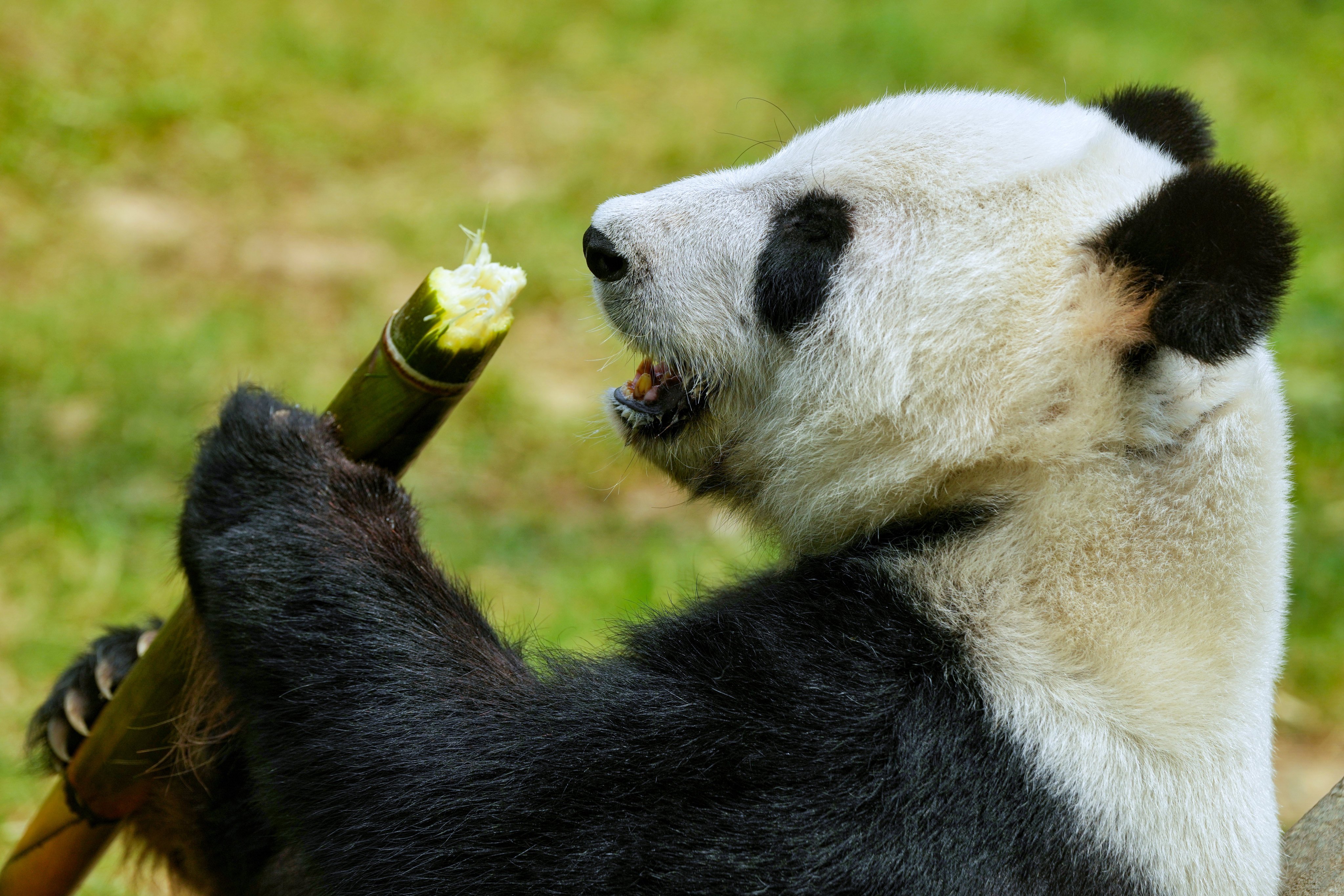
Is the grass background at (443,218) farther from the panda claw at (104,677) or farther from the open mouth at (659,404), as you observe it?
the panda claw at (104,677)

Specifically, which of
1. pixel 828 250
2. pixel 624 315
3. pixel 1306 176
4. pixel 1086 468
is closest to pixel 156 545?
pixel 624 315

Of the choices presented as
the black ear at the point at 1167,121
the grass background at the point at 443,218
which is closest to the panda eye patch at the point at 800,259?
the grass background at the point at 443,218

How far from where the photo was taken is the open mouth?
2873mm

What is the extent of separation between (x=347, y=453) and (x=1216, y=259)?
182 cm

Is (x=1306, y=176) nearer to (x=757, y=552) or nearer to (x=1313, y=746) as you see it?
(x=1313, y=746)

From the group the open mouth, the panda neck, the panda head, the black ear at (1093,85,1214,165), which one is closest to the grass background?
the open mouth

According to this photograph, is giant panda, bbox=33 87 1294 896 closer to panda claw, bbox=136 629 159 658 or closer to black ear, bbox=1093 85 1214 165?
black ear, bbox=1093 85 1214 165

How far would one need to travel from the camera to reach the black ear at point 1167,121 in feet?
9.62

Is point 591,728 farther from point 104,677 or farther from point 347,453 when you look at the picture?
point 104,677

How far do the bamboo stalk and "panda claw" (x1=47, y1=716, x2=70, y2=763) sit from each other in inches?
4.1

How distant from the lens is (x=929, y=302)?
2.52 m

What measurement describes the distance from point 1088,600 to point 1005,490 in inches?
11.0

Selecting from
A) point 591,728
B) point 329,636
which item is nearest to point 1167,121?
point 591,728

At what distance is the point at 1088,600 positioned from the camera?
232cm
